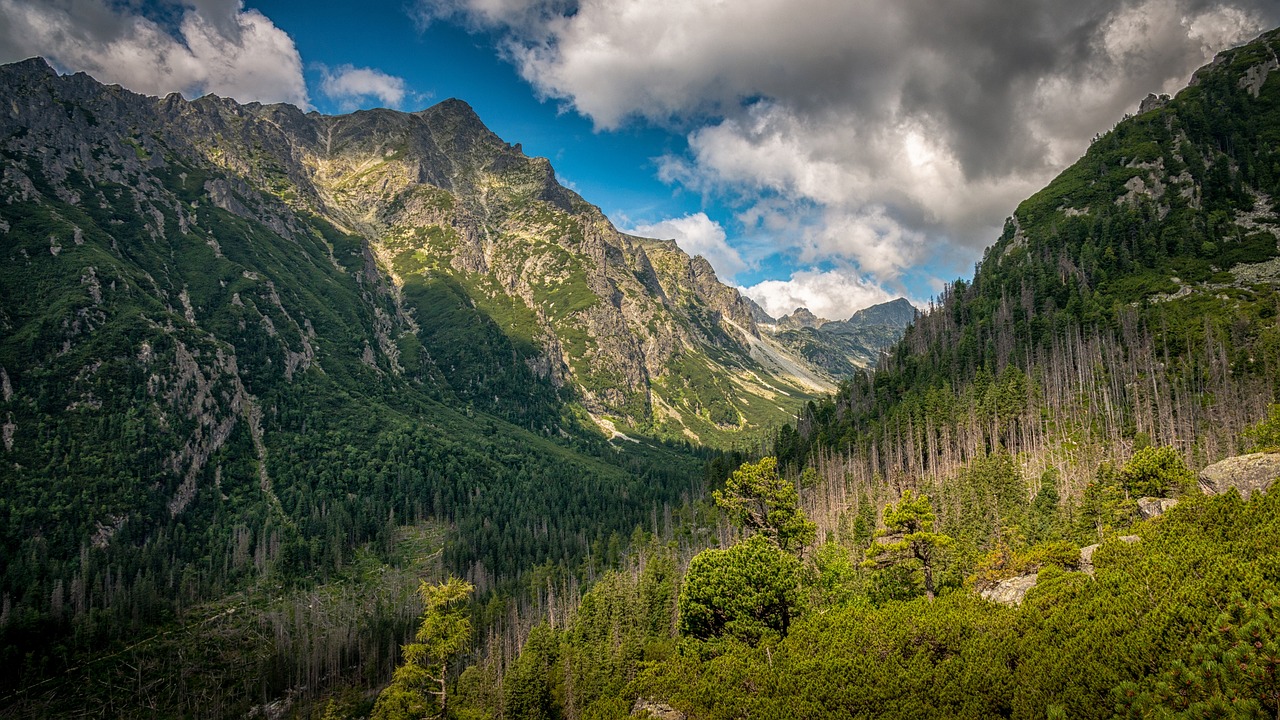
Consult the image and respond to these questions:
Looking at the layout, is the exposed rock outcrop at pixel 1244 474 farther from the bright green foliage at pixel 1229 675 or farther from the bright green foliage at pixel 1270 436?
the bright green foliage at pixel 1229 675

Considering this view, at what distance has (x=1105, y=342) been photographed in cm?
12675

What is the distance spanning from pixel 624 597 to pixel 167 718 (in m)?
100

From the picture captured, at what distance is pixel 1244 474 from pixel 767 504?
1416 inches

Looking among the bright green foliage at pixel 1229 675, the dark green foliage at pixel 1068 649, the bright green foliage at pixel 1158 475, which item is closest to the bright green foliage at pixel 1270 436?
the bright green foliage at pixel 1158 475

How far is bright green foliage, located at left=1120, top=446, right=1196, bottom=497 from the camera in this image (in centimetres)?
5431

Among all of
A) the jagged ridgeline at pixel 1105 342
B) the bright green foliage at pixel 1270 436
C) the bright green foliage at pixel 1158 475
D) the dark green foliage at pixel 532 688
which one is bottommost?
the dark green foliage at pixel 532 688

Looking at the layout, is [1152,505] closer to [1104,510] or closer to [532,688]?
[1104,510]

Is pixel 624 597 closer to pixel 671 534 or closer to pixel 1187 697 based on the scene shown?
pixel 671 534

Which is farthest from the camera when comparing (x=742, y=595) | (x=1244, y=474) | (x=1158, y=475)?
(x=1158, y=475)

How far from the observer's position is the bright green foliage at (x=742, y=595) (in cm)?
3662

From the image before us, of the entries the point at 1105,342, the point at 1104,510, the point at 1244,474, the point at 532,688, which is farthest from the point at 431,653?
the point at 1105,342

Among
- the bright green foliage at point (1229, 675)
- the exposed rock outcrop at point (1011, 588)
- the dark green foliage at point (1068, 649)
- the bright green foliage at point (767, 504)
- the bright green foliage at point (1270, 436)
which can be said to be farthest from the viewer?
the bright green foliage at point (1270, 436)

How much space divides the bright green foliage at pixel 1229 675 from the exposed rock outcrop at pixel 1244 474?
3355 centimetres

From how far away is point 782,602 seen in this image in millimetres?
36906
